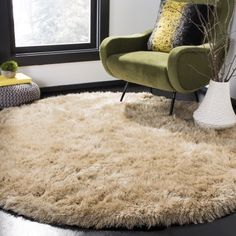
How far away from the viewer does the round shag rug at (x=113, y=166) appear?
159 cm

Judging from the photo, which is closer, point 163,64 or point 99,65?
point 163,64

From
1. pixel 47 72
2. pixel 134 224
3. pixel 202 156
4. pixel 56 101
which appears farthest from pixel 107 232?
pixel 47 72

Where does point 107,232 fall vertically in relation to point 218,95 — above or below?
below

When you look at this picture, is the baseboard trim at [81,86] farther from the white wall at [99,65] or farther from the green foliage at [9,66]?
the green foliage at [9,66]

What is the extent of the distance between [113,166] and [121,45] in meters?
1.27

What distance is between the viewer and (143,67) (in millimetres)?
2615

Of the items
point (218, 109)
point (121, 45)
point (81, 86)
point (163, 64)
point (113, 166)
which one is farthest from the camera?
point (81, 86)

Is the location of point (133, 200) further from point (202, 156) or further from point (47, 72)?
point (47, 72)

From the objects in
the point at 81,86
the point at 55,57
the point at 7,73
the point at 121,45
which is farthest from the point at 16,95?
the point at 121,45

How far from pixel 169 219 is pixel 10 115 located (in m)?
1.46

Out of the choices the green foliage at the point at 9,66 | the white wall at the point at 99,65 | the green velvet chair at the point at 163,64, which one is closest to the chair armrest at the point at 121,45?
the green velvet chair at the point at 163,64

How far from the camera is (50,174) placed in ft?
6.05

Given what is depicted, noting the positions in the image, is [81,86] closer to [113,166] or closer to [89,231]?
[113,166]

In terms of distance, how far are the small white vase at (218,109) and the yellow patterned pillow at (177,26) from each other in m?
0.48
